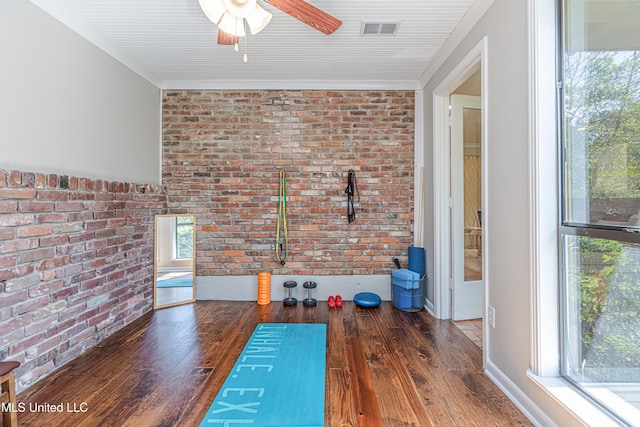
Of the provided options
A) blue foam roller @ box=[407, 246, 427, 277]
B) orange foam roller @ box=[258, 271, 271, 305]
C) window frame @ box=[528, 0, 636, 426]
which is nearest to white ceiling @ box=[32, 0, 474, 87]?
window frame @ box=[528, 0, 636, 426]

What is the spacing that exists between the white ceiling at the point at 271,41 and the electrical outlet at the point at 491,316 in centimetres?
225

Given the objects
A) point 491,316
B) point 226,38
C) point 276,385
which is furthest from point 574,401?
point 226,38

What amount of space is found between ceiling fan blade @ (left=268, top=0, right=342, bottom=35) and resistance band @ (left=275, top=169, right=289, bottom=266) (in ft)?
6.61

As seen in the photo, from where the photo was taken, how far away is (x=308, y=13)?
6.15ft

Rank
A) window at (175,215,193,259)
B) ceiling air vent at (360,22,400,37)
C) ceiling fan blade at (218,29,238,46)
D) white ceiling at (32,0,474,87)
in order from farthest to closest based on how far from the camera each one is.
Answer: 1. window at (175,215,193,259)
2. ceiling air vent at (360,22,400,37)
3. white ceiling at (32,0,474,87)
4. ceiling fan blade at (218,29,238,46)

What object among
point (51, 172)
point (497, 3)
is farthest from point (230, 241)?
point (497, 3)

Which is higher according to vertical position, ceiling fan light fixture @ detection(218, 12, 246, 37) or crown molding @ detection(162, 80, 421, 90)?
crown molding @ detection(162, 80, 421, 90)

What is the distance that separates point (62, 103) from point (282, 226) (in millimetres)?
2319

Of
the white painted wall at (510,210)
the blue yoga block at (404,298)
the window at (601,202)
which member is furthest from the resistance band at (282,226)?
the window at (601,202)

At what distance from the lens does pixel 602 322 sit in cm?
145

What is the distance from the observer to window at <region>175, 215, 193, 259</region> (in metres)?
3.75

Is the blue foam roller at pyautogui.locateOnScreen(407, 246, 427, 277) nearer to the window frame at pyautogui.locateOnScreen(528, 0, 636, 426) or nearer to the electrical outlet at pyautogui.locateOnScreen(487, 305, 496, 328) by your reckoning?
the electrical outlet at pyautogui.locateOnScreen(487, 305, 496, 328)

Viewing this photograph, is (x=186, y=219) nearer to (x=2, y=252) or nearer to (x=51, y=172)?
(x=51, y=172)

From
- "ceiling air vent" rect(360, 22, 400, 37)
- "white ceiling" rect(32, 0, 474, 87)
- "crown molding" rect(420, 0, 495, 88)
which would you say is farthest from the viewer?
"ceiling air vent" rect(360, 22, 400, 37)
